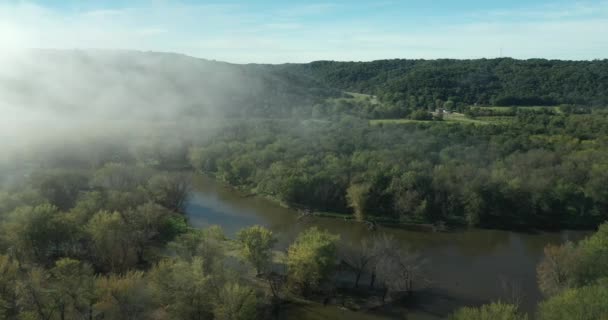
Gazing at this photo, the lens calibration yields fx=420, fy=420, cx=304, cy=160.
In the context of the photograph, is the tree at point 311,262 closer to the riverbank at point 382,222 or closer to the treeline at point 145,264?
the treeline at point 145,264

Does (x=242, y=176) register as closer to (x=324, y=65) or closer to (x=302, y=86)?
(x=302, y=86)

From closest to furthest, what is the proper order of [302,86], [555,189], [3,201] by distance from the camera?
1. [3,201]
2. [555,189]
3. [302,86]

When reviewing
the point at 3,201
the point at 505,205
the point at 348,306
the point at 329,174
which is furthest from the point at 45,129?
the point at 505,205

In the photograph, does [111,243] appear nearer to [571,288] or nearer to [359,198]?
[359,198]

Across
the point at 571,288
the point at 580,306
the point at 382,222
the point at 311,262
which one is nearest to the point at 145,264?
the point at 311,262

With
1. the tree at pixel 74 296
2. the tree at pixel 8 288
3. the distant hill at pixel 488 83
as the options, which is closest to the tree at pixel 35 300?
the tree at pixel 74 296

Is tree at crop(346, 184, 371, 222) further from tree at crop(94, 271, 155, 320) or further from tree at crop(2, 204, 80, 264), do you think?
tree at crop(94, 271, 155, 320)
